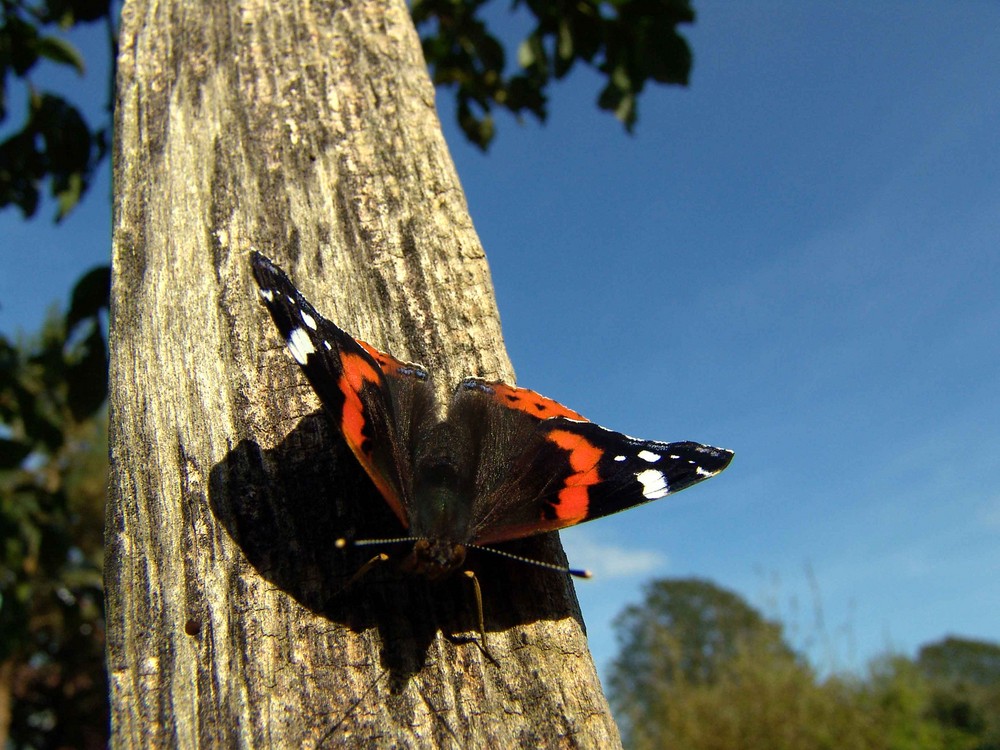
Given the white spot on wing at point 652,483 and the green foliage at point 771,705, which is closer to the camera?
the white spot on wing at point 652,483

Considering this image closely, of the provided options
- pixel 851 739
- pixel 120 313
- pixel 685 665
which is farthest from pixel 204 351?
pixel 685 665

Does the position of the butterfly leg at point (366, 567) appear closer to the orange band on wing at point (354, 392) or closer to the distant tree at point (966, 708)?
the orange band on wing at point (354, 392)

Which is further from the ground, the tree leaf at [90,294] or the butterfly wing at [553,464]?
the tree leaf at [90,294]

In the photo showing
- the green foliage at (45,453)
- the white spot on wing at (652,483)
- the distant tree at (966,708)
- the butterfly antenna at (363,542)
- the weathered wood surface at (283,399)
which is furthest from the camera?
the distant tree at (966,708)

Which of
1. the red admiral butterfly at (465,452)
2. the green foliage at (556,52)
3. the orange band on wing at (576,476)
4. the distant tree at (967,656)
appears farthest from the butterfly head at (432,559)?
the distant tree at (967,656)

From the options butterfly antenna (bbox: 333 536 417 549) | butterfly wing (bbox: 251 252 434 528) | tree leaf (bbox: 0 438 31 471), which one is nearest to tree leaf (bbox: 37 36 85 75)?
tree leaf (bbox: 0 438 31 471)

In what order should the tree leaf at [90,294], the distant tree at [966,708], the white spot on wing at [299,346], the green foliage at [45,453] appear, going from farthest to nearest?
the distant tree at [966,708]
the green foliage at [45,453]
the tree leaf at [90,294]
the white spot on wing at [299,346]

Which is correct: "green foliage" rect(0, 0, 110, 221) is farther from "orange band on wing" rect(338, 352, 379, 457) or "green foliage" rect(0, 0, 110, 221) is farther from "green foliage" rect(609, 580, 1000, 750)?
"green foliage" rect(609, 580, 1000, 750)

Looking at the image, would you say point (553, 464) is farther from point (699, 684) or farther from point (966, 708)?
point (966, 708)
